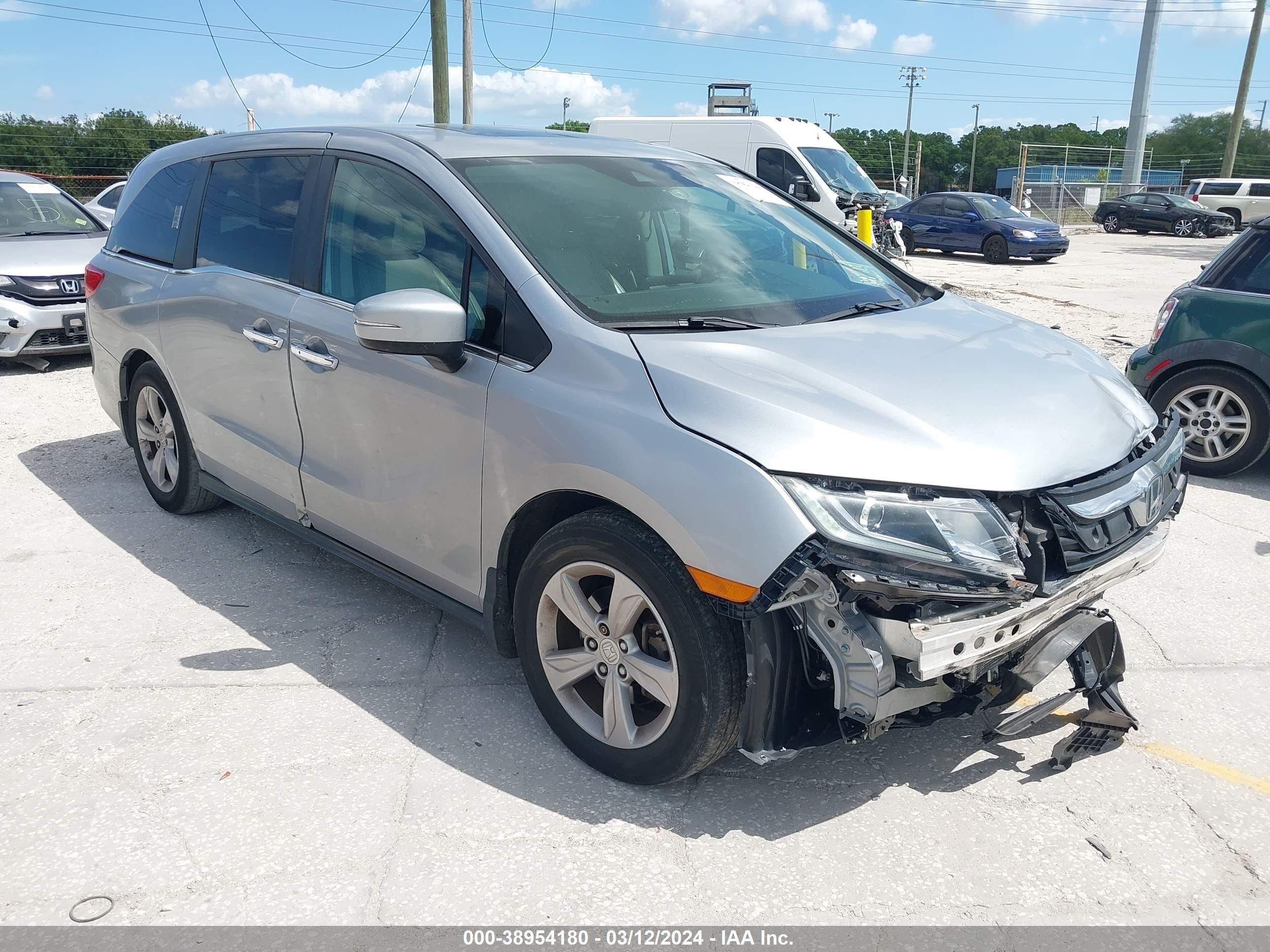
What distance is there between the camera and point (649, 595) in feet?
8.89

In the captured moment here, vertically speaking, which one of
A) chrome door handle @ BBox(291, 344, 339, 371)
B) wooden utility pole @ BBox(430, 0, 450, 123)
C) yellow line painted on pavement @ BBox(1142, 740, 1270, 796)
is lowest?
yellow line painted on pavement @ BBox(1142, 740, 1270, 796)

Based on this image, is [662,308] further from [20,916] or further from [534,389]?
[20,916]

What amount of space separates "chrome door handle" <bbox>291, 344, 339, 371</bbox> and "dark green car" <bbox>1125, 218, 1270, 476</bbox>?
16.2 feet

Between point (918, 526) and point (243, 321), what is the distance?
115 inches

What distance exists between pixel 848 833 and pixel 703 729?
54cm

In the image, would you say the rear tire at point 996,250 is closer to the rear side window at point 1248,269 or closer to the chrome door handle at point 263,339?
the rear side window at point 1248,269

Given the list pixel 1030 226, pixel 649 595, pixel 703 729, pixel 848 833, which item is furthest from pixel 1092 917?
pixel 1030 226

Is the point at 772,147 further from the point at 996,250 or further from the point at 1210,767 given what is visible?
the point at 1210,767

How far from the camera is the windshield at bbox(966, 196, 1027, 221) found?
2264 centimetres

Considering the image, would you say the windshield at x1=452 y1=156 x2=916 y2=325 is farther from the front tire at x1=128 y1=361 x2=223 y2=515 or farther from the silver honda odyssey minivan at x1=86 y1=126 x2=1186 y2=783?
the front tire at x1=128 y1=361 x2=223 y2=515

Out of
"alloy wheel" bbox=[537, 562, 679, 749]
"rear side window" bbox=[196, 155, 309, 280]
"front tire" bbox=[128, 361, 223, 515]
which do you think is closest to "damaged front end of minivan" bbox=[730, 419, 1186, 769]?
"alloy wheel" bbox=[537, 562, 679, 749]

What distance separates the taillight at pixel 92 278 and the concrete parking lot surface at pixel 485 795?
1787mm

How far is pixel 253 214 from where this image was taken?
4.32 metres
